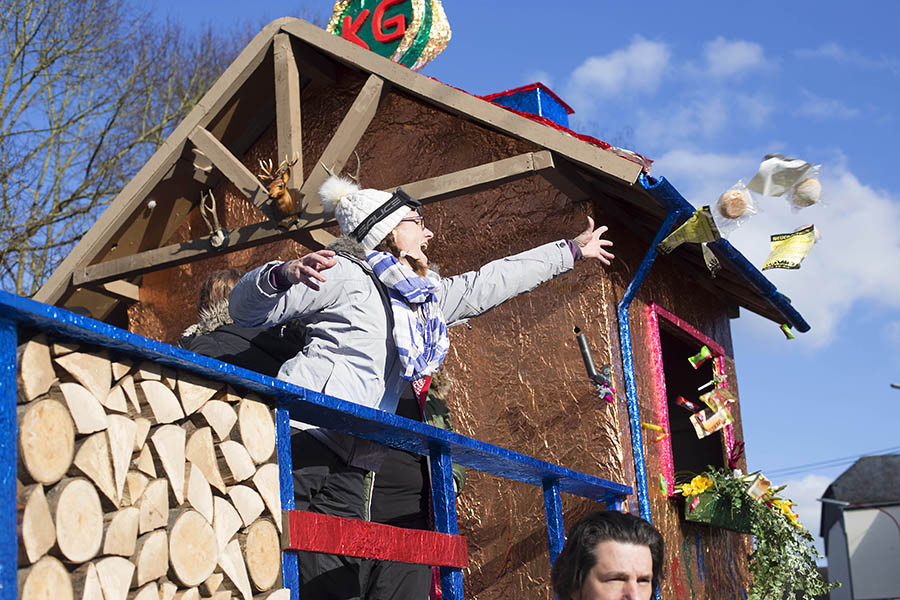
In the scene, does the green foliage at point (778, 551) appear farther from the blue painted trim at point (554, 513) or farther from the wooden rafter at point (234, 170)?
the wooden rafter at point (234, 170)

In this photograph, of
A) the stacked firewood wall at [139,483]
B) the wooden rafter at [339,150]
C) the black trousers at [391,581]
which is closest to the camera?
the stacked firewood wall at [139,483]

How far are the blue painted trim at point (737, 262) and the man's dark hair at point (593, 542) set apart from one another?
2.93 meters

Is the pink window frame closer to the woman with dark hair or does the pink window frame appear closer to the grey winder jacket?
the woman with dark hair

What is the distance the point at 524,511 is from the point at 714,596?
1.74 m

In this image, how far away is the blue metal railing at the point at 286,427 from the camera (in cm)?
216

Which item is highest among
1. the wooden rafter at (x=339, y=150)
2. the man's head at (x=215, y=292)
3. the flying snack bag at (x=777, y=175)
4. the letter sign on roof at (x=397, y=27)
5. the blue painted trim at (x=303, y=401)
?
the letter sign on roof at (x=397, y=27)

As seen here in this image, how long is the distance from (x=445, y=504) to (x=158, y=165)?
14.1 feet

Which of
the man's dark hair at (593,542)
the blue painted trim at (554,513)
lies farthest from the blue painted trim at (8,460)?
the blue painted trim at (554,513)

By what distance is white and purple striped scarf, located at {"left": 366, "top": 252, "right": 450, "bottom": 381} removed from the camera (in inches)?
154

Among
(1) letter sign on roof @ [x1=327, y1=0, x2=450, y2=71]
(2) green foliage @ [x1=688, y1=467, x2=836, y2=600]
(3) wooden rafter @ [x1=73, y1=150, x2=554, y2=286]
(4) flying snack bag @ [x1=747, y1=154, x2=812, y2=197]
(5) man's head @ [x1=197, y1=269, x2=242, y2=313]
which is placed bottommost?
(2) green foliage @ [x1=688, y1=467, x2=836, y2=600]

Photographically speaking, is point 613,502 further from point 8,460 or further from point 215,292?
point 8,460

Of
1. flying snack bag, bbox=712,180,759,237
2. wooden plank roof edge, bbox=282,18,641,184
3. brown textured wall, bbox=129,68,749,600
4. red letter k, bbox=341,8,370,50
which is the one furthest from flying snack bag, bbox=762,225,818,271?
red letter k, bbox=341,8,370,50

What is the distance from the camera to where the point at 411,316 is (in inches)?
157

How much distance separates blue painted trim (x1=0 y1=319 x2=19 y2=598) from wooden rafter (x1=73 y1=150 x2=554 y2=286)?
12.8ft
